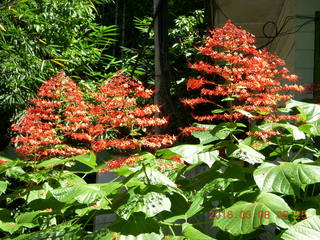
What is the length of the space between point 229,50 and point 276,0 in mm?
2507

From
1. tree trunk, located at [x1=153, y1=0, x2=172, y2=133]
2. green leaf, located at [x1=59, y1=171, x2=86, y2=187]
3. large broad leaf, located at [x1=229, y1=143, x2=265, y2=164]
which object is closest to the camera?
large broad leaf, located at [x1=229, y1=143, x2=265, y2=164]

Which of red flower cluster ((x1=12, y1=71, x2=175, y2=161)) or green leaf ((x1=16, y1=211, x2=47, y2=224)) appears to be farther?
red flower cluster ((x1=12, y1=71, x2=175, y2=161))

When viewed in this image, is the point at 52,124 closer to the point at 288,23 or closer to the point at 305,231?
the point at 305,231

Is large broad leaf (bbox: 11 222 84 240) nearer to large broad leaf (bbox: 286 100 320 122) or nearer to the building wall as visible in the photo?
large broad leaf (bbox: 286 100 320 122)

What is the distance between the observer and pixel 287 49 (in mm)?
3209

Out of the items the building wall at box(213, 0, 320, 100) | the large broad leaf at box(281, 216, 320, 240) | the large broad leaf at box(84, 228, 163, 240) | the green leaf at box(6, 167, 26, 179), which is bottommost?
the green leaf at box(6, 167, 26, 179)

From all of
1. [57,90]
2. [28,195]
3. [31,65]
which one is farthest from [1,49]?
[28,195]

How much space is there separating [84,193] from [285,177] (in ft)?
1.74

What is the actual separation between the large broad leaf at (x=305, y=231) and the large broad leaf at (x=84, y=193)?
0.46 metres

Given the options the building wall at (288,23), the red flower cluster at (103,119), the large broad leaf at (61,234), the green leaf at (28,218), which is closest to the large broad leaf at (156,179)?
the large broad leaf at (61,234)

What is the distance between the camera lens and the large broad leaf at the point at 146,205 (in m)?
0.97

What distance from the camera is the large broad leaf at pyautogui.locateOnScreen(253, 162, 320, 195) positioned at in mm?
950

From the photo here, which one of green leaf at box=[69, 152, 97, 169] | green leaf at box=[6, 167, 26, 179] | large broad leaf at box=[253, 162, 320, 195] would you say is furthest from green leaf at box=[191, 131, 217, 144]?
green leaf at box=[6, 167, 26, 179]

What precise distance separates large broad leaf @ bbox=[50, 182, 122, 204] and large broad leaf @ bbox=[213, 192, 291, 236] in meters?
0.32
